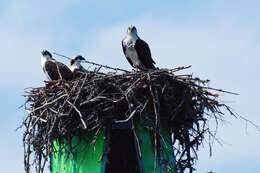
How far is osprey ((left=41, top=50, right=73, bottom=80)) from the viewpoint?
11.1 meters

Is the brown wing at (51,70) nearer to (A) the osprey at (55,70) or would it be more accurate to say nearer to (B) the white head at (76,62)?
A: (A) the osprey at (55,70)

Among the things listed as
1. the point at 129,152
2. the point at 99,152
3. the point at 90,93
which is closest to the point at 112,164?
the point at 129,152

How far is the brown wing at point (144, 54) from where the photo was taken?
11.5 meters

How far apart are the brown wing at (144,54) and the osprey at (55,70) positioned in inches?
53.4

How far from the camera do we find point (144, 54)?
11531mm

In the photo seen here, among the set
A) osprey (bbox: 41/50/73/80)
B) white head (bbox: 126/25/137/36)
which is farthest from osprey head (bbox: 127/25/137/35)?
osprey (bbox: 41/50/73/80)

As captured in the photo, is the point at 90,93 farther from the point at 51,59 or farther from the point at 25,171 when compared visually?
the point at 51,59

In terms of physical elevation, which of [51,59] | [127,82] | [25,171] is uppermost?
[51,59]

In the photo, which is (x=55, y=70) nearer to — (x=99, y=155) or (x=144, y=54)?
(x=144, y=54)

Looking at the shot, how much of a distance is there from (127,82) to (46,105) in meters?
1.32

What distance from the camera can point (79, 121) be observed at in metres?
9.73

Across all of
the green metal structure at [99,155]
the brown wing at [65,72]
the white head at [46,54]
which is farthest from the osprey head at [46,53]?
the green metal structure at [99,155]

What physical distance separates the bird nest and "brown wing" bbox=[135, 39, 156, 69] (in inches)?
61.7

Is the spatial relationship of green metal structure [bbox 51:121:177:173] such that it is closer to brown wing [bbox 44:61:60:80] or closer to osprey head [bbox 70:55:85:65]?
brown wing [bbox 44:61:60:80]
